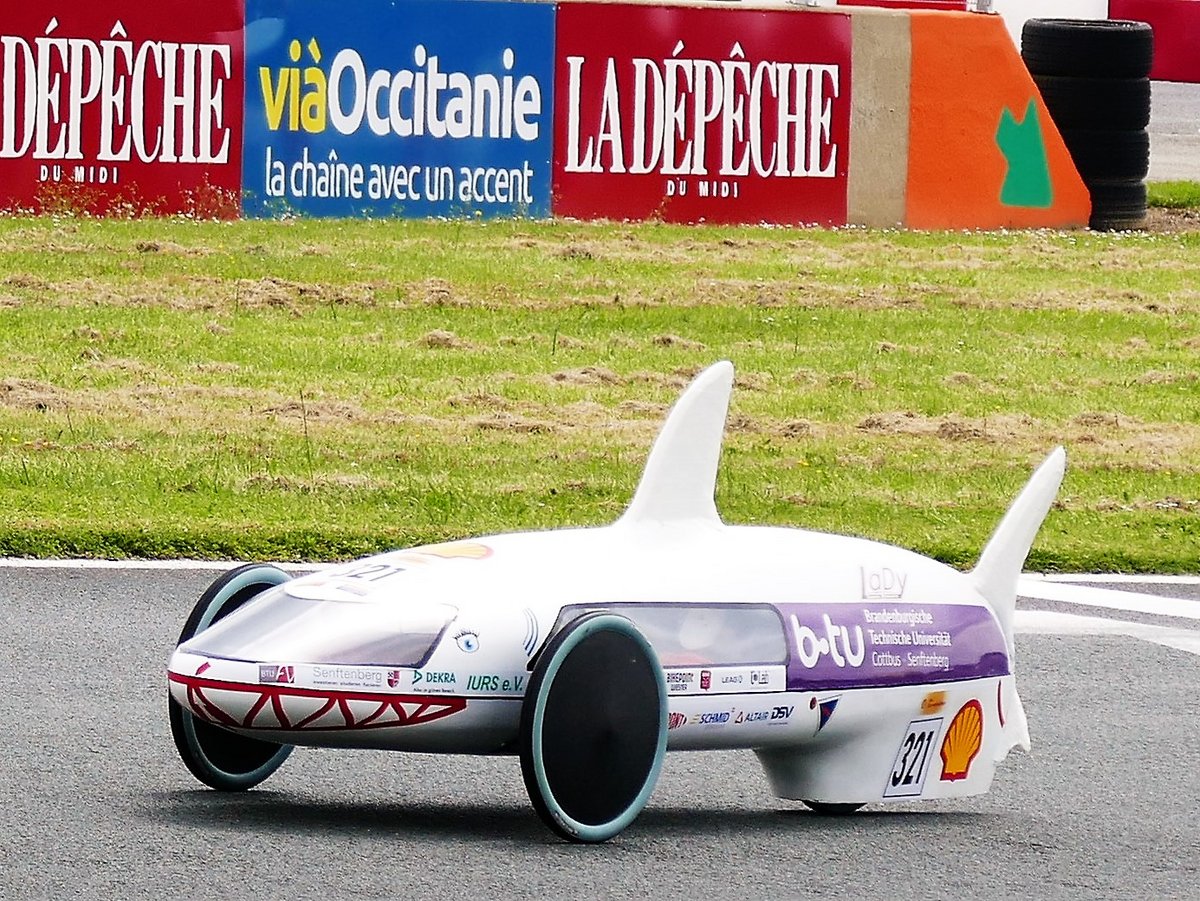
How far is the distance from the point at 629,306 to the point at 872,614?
964cm

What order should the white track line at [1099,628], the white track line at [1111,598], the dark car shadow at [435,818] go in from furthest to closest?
the white track line at [1111,598], the white track line at [1099,628], the dark car shadow at [435,818]

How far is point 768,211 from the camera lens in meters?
18.1

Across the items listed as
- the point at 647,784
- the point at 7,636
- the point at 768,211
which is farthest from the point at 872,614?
the point at 768,211

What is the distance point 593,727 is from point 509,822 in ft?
1.84

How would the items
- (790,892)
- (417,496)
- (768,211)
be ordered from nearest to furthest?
1. (790,892)
2. (417,496)
3. (768,211)

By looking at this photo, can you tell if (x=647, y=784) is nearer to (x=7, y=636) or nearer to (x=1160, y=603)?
(x=7, y=636)

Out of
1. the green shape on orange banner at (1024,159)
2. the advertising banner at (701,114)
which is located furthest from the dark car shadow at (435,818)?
the green shape on orange banner at (1024,159)

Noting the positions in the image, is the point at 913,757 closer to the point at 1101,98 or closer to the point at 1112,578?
the point at 1112,578

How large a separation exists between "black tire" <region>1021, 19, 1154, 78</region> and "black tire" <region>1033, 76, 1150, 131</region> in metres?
0.07

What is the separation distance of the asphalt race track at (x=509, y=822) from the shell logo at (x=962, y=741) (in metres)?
0.14

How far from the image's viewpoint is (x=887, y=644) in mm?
5852

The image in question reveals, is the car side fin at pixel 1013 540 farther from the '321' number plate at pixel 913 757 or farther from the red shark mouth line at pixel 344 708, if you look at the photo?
the red shark mouth line at pixel 344 708

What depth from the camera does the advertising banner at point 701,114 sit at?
1741 cm

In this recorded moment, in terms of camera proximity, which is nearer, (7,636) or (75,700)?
(75,700)
